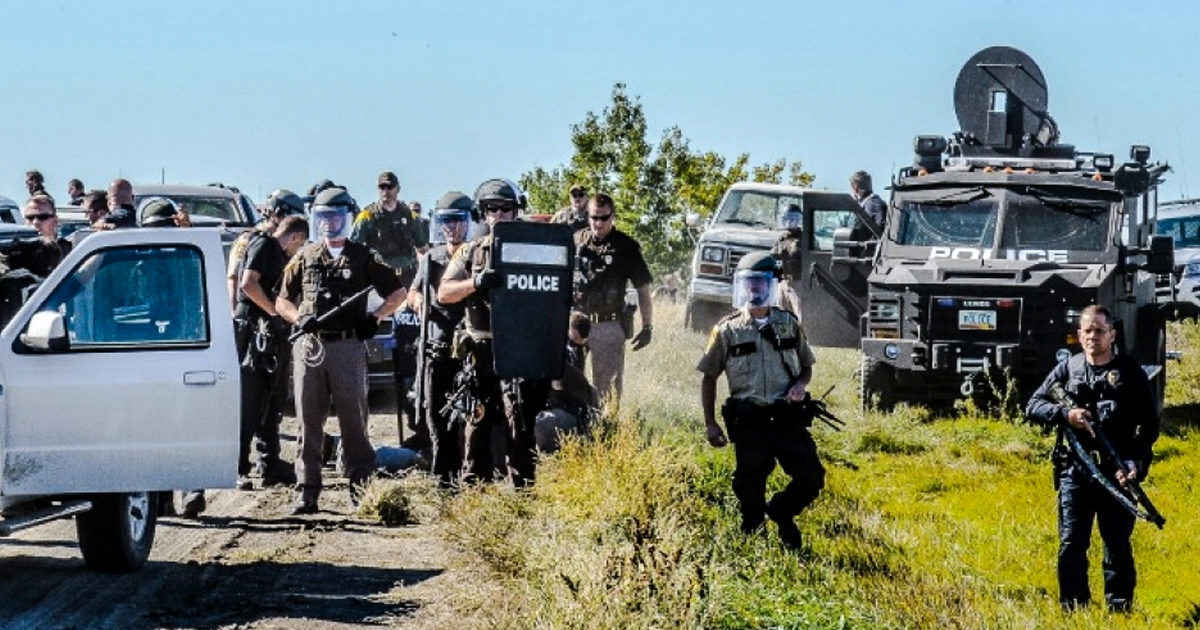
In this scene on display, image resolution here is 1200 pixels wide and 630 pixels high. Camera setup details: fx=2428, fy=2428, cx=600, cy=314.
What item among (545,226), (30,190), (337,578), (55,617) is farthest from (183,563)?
(30,190)

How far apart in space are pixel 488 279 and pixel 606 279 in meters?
2.76

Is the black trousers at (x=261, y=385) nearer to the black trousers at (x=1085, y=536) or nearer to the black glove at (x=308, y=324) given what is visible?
the black glove at (x=308, y=324)

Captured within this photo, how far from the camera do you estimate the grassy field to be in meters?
9.74

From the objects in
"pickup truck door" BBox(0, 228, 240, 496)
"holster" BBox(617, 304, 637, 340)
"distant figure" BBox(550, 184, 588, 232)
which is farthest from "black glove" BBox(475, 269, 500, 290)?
"distant figure" BBox(550, 184, 588, 232)

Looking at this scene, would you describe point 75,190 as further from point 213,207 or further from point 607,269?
point 607,269

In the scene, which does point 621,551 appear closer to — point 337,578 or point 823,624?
point 823,624

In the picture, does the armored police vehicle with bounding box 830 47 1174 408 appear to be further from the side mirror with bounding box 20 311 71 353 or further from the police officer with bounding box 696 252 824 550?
the side mirror with bounding box 20 311 71 353

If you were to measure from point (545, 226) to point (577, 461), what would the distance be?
55.2 inches

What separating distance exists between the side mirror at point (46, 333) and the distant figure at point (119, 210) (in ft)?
11.3

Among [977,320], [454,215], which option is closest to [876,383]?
[977,320]

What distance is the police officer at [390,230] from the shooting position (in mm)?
21859

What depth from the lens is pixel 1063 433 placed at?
11.7 m

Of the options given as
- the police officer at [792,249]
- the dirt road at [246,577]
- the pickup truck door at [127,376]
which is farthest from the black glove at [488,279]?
the police officer at [792,249]

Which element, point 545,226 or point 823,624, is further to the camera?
point 545,226
